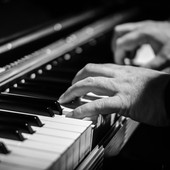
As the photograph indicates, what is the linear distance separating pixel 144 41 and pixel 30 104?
3.55 feet

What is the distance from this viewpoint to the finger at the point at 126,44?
1.98m

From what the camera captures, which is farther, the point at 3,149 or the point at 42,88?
the point at 42,88

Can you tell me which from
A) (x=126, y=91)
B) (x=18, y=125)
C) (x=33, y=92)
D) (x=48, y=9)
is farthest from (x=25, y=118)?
(x=48, y=9)

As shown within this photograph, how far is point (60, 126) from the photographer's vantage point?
108 cm

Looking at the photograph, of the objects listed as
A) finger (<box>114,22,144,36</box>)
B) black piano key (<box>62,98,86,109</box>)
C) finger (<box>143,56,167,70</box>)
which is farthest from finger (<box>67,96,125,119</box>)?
finger (<box>114,22,144,36</box>)

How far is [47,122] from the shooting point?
111 cm

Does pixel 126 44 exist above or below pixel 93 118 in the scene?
above

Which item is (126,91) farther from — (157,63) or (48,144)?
(157,63)

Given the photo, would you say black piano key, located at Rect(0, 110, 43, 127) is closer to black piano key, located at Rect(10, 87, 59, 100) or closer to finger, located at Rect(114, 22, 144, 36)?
black piano key, located at Rect(10, 87, 59, 100)

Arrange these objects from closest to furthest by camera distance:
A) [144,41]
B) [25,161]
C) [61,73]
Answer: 1. [25,161]
2. [61,73]
3. [144,41]

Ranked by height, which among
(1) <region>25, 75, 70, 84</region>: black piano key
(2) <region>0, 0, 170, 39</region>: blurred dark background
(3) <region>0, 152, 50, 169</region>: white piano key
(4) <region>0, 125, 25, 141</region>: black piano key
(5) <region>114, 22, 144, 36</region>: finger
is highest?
Answer: (2) <region>0, 0, 170, 39</region>: blurred dark background

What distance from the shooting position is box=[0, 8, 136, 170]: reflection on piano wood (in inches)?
36.3

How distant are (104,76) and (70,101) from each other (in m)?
0.19

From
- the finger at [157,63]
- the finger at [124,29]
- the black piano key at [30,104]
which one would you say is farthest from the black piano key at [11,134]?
the finger at [124,29]
